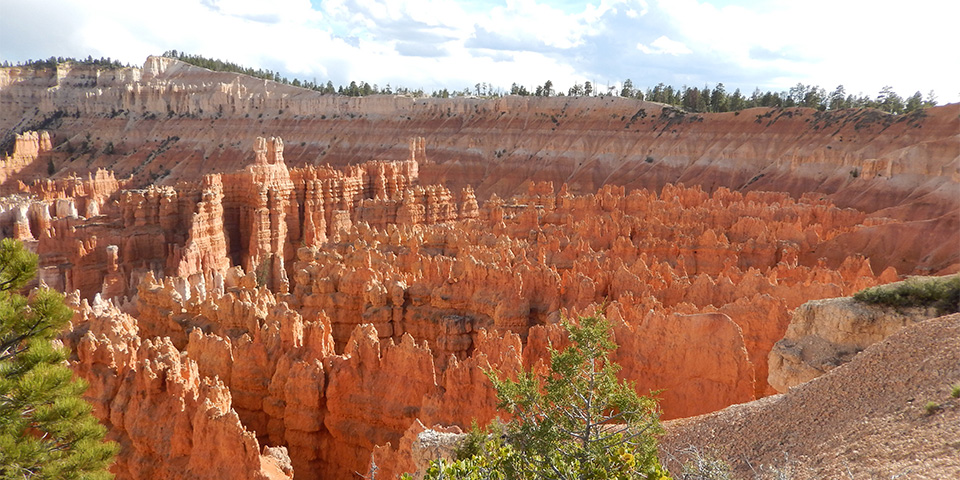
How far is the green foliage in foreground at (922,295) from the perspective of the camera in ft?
40.1

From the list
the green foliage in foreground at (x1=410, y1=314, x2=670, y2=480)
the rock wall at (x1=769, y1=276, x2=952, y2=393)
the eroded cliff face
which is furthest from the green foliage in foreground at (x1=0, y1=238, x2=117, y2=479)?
the eroded cliff face

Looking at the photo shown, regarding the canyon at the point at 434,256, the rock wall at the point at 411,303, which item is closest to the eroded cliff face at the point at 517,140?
the canyon at the point at 434,256

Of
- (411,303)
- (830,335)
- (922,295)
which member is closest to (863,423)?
(830,335)

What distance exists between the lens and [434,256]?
89.6 ft

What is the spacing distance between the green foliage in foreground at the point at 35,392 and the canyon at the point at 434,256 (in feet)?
6.91

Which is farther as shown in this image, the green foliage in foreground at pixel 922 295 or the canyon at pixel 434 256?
the canyon at pixel 434 256

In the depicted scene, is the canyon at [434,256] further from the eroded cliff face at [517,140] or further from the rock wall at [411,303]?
the eroded cliff face at [517,140]

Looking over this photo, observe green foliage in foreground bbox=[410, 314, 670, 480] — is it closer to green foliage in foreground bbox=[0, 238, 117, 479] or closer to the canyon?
the canyon

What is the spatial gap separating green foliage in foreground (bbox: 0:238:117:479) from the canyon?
2105 millimetres

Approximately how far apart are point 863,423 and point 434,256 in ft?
67.1

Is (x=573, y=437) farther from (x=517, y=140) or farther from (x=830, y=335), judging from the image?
(x=517, y=140)

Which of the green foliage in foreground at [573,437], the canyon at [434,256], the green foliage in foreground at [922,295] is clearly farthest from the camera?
the canyon at [434,256]

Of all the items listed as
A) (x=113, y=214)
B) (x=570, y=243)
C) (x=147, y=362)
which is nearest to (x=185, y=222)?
(x=113, y=214)

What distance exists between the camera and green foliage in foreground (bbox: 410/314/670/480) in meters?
6.48
